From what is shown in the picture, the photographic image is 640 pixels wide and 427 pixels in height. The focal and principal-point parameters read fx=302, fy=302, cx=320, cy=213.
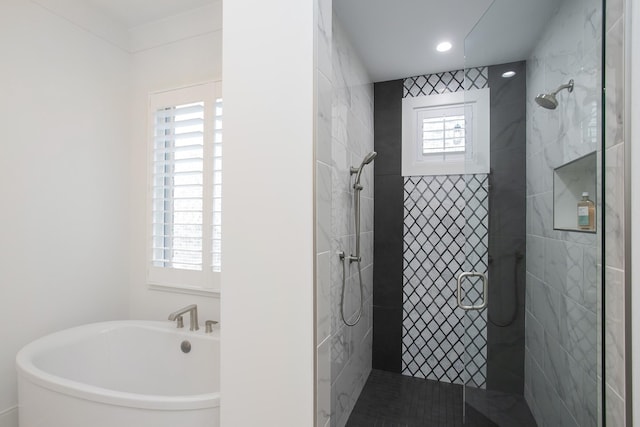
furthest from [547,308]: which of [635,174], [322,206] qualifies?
[322,206]

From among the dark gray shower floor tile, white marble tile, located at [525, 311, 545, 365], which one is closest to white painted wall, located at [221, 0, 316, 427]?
white marble tile, located at [525, 311, 545, 365]

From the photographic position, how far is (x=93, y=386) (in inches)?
51.8

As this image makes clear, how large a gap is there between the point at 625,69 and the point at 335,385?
146 cm

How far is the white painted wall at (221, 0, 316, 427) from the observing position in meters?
0.94

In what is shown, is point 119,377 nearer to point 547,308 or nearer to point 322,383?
point 322,383

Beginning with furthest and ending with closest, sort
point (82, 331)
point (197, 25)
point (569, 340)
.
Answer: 1. point (197, 25)
2. point (82, 331)
3. point (569, 340)

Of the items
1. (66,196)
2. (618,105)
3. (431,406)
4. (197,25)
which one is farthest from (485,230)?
(66,196)

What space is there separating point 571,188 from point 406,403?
1.67 meters

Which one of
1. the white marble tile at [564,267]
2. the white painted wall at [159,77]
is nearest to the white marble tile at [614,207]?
the white marble tile at [564,267]

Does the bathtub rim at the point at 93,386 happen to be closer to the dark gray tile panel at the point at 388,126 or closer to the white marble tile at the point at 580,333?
the white marble tile at the point at 580,333

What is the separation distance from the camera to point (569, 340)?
914 millimetres

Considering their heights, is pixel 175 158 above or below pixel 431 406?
above

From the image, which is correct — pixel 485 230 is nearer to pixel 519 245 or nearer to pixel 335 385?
pixel 519 245

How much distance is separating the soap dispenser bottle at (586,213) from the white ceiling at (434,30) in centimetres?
60
